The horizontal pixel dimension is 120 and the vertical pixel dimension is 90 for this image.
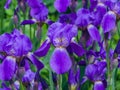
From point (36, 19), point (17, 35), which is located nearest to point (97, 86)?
point (17, 35)

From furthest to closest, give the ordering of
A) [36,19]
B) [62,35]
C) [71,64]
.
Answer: [36,19], [62,35], [71,64]

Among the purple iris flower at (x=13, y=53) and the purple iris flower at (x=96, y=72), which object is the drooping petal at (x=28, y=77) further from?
the purple iris flower at (x=96, y=72)

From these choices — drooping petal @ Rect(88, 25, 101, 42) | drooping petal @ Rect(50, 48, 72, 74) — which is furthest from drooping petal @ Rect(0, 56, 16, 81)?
drooping petal @ Rect(88, 25, 101, 42)

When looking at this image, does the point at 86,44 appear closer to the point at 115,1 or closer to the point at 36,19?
the point at 115,1

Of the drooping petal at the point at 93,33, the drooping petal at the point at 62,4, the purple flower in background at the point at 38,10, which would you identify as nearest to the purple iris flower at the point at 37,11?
the purple flower in background at the point at 38,10

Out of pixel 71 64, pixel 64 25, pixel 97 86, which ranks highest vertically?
pixel 64 25

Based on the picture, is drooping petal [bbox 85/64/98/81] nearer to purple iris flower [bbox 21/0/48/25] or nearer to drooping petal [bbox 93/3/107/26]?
drooping petal [bbox 93/3/107/26]

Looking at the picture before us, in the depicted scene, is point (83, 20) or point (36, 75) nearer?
point (36, 75)

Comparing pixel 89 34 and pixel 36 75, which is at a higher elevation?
pixel 89 34
